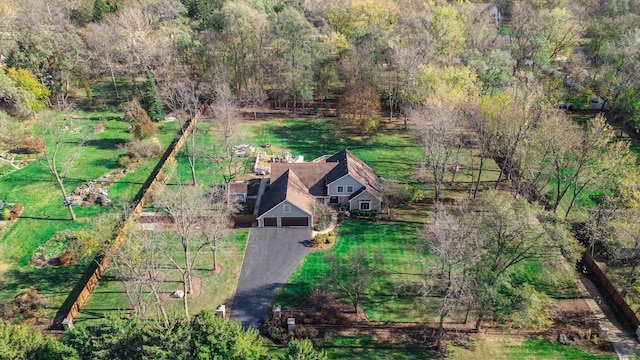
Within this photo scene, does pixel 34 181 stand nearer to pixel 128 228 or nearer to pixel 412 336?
pixel 128 228

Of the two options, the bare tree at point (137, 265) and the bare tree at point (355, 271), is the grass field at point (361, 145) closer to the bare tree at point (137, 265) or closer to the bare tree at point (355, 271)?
the bare tree at point (355, 271)

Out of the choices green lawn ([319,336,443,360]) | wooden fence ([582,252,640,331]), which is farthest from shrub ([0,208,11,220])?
wooden fence ([582,252,640,331])

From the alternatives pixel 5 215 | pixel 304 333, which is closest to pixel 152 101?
pixel 5 215

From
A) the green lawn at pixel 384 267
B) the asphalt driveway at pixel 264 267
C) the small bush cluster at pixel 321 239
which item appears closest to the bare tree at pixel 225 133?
the asphalt driveway at pixel 264 267

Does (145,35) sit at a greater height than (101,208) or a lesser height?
greater

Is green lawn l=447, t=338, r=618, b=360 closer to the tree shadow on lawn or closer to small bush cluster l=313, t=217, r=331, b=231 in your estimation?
small bush cluster l=313, t=217, r=331, b=231

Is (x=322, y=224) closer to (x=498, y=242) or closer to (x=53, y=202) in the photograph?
(x=498, y=242)

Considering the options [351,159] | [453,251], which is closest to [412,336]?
[453,251]
